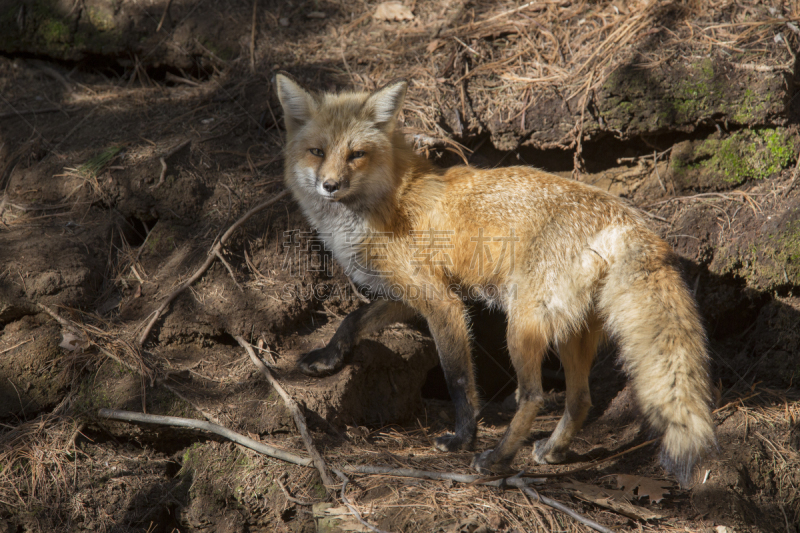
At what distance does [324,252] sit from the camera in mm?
4492

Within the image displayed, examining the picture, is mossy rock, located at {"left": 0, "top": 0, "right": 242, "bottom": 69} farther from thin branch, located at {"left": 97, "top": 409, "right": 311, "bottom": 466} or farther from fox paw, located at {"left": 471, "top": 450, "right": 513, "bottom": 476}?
fox paw, located at {"left": 471, "top": 450, "right": 513, "bottom": 476}

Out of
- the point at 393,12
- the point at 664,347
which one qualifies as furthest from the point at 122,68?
the point at 664,347

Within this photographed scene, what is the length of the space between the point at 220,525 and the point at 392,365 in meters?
1.61

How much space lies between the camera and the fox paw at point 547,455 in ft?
11.5

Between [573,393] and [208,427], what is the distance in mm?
2475

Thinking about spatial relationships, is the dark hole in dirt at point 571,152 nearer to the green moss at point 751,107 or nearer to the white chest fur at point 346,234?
the green moss at point 751,107

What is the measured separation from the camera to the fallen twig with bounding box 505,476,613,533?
253 cm

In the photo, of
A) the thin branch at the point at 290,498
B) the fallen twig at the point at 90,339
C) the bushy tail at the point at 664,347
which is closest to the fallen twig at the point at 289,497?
the thin branch at the point at 290,498

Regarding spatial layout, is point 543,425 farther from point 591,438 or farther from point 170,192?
point 170,192

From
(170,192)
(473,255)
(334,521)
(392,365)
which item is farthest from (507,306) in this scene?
(170,192)

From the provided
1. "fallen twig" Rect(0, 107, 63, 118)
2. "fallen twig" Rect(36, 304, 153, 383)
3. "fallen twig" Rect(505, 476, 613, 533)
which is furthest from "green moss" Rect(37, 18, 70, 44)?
"fallen twig" Rect(505, 476, 613, 533)

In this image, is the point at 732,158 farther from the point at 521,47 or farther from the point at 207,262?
the point at 207,262

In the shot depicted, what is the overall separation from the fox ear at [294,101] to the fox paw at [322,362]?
5.48 feet

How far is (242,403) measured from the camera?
3.39m
